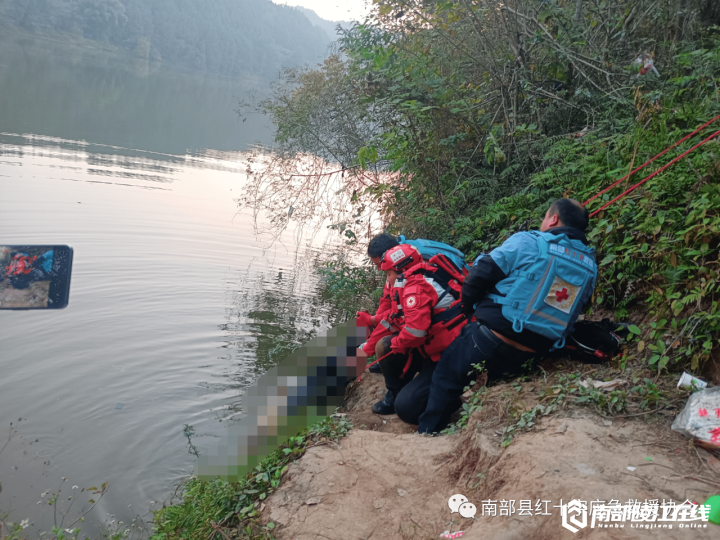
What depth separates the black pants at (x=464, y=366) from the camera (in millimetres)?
4203

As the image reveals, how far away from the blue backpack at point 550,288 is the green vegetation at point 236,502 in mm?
1676

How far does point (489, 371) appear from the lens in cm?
433

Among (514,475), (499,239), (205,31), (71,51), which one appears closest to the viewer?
(514,475)

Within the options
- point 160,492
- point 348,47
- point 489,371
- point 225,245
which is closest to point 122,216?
point 225,245

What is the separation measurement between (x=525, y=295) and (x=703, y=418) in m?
1.33

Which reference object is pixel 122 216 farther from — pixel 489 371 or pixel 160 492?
pixel 489 371

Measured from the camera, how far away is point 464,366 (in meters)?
4.34

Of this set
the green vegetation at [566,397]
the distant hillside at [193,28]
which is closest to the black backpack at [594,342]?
the green vegetation at [566,397]

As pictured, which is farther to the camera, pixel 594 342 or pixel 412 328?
pixel 412 328

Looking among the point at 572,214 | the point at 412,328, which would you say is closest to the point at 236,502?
the point at 412,328

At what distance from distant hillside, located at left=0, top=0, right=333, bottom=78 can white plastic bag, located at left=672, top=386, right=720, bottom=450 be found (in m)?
56.7

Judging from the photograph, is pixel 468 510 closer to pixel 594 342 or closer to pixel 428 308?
pixel 428 308

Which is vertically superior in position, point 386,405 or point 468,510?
point 468,510

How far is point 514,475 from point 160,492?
10.7 feet
